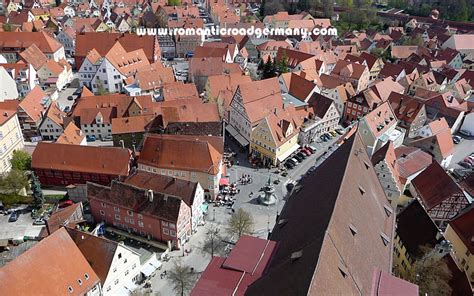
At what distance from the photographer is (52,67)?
8219 cm

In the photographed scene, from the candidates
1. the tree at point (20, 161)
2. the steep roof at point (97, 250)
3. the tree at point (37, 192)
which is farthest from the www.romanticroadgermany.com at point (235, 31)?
the steep roof at point (97, 250)

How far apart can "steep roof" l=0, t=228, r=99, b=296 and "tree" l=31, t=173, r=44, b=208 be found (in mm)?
14972

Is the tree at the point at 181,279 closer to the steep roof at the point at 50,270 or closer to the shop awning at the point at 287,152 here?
the steep roof at the point at 50,270

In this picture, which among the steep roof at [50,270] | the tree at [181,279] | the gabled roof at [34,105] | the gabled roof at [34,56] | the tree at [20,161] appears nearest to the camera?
the steep roof at [50,270]

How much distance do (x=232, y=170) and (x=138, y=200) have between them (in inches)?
678

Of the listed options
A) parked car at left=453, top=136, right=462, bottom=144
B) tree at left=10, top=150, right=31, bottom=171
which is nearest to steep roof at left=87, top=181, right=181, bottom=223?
tree at left=10, top=150, right=31, bottom=171

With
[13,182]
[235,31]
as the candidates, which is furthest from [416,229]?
[235,31]

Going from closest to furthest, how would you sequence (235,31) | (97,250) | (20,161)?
1. (97,250)
2. (20,161)
3. (235,31)

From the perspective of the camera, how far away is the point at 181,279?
1453 inches

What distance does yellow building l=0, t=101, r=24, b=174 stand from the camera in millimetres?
53156

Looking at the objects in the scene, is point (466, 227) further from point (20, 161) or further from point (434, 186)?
point (20, 161)

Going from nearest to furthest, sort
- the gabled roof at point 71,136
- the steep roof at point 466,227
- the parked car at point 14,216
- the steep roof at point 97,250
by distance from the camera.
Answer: the steep roof at point 97,250 → the steep roof at point 466,227 → the parked car at point 14,216 → the gabled roof at point 71,136

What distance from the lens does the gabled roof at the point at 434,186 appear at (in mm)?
44719

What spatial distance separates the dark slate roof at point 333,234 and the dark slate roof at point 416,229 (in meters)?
3.17
